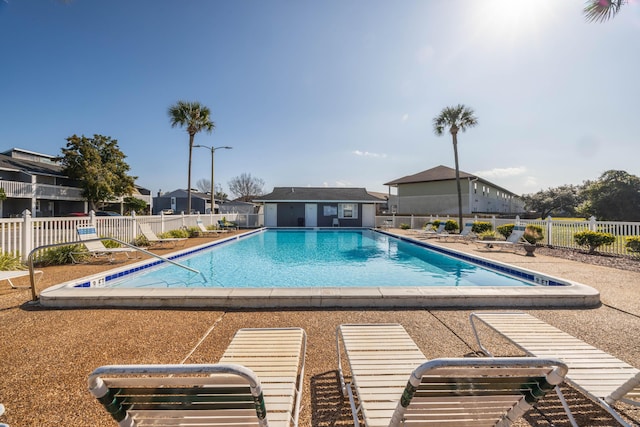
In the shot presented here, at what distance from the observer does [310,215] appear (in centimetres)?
2508

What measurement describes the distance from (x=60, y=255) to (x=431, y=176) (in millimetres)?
32522

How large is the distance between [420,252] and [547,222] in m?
5.73

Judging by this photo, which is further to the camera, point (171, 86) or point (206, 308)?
point (171, 86)

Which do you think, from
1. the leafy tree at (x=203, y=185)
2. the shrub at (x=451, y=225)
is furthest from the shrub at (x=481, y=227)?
the leafy tree at (x=203, y=185)

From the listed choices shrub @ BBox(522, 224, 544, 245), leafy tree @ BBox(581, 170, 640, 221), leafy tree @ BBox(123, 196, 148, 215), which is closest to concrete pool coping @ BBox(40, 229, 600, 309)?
shrub @ BBox(522, 224, 544, 245)

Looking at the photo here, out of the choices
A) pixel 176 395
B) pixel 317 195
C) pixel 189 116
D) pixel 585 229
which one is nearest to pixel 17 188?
pixel 189 116

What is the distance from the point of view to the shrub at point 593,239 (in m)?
10.0

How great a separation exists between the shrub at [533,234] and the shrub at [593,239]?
144cm

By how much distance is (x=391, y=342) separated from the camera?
8.91ft

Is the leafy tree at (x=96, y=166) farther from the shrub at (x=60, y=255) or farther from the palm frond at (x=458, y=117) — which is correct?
the palm frond at (x=458, y=117)

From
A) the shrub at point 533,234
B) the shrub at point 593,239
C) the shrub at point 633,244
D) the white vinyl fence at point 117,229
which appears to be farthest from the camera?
the shrub at point 533,234

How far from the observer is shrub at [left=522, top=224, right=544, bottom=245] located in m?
12.5

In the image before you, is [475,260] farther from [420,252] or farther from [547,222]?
[547,222]

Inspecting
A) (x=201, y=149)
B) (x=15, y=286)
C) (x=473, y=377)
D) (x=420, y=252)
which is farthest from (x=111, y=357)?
(x=201, y=149)
